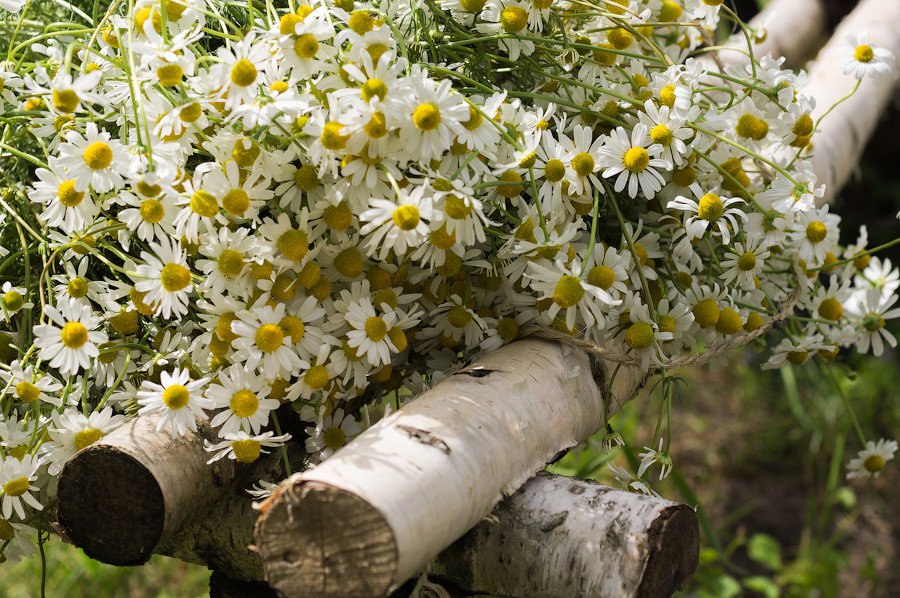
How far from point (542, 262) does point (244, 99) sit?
0.26 metres

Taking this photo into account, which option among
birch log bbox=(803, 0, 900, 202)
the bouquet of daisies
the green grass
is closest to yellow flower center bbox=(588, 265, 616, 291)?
the bouquet of daisies

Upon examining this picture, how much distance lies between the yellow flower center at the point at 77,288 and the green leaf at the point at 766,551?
5.08ft

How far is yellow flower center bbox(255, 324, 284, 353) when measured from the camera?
25.5 inches

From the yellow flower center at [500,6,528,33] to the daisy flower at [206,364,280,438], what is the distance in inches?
14.2

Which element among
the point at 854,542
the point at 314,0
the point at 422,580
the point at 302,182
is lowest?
the point at 854,542

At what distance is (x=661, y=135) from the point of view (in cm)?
74

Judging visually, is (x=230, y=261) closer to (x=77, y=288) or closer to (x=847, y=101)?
(x=77, y=288)

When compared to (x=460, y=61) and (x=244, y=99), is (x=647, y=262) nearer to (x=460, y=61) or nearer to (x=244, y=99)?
(x=460, y=61)

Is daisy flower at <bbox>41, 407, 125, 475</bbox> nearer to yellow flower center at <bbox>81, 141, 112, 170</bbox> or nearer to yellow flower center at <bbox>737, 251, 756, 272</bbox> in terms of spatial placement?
yellow flower center at <bbox>81, 141, 112, 170</bbox>

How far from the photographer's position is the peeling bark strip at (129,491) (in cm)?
64

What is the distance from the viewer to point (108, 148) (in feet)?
2.15

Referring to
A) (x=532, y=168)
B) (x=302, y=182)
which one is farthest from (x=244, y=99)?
(x=532, y=168)

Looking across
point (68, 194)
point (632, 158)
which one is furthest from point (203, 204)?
Answer: point (632, 158)

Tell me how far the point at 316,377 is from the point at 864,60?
659 mm
